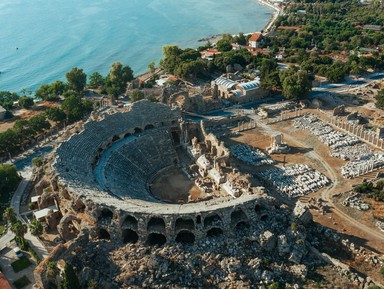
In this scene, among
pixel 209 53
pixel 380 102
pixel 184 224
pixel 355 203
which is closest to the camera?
pixel 184 224

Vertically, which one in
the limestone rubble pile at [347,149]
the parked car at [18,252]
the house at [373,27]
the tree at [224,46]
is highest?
the tree at [224,46]

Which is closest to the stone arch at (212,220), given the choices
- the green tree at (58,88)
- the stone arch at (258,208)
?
the stone arch at (258,208)

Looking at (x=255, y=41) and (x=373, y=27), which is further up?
(x=255, y=41)

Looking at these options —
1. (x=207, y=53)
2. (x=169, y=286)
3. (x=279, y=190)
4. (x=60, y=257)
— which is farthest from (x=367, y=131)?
(x=207, y=53)

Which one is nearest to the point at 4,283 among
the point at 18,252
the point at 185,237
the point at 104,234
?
the point at 18,252

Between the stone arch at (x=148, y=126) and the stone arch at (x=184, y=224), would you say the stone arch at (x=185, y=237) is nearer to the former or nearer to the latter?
the stone arch at (x=184, y=224)

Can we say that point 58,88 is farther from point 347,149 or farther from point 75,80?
point 347,149
